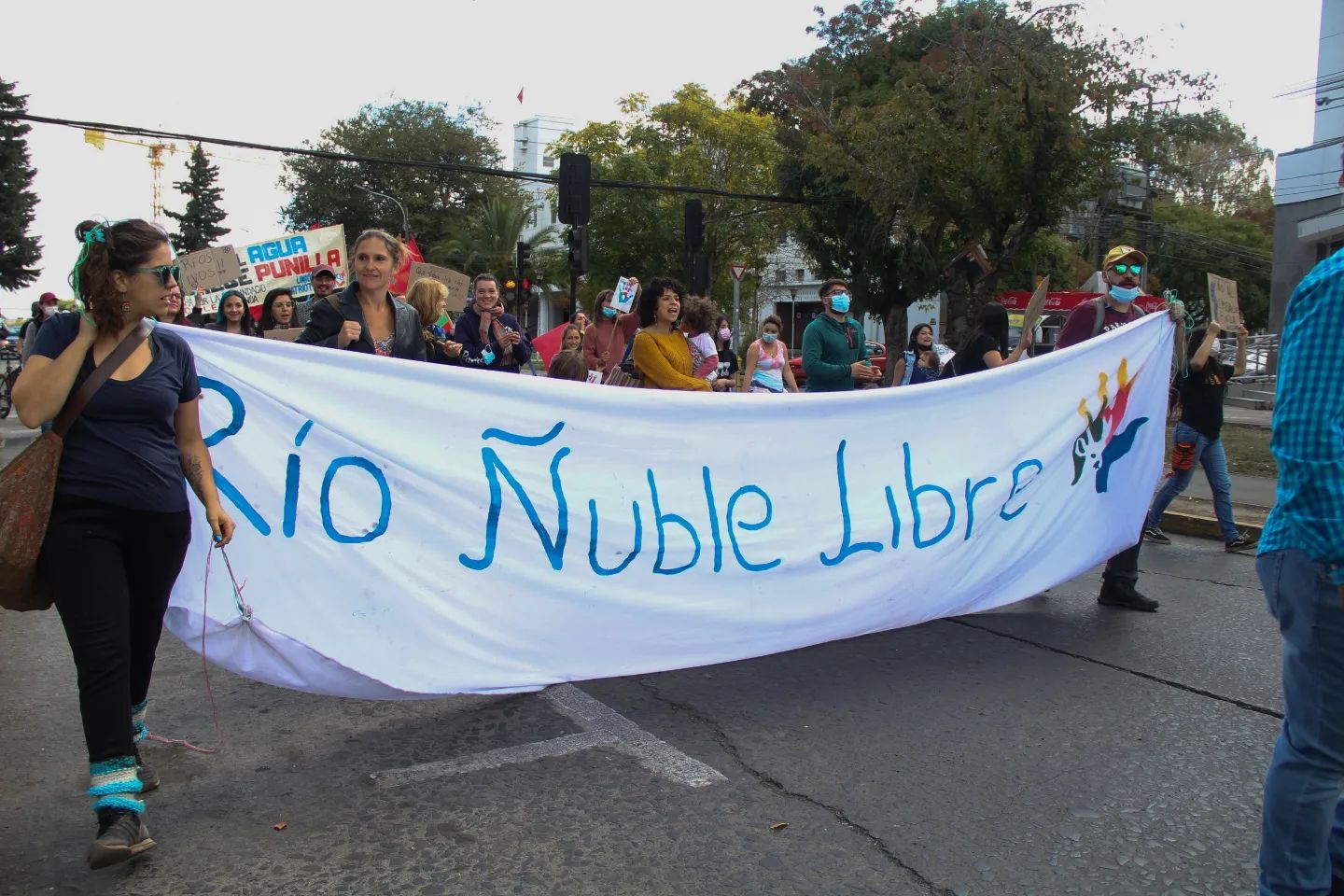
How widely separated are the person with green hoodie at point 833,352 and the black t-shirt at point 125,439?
5.78 m

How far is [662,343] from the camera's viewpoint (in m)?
5.92

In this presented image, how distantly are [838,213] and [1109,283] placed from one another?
24.3 meters

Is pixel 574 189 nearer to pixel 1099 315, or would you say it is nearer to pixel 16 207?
pixel 1099 315

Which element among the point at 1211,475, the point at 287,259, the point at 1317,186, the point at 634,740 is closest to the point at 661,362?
the point at 634,740

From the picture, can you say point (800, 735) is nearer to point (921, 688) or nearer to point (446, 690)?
point (921, 688)

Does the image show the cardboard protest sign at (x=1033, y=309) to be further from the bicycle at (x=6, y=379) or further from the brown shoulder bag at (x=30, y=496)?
the bicycle at (x=6, y=379)

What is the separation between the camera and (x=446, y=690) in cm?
346

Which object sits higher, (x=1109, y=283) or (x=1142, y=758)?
(x=1109, y=283)

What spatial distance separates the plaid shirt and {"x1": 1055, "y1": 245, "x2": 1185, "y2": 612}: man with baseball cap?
350 centimetres

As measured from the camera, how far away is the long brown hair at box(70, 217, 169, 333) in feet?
8.88

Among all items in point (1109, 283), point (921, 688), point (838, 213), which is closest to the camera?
point (921, 688)

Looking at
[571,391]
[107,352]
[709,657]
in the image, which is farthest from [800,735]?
[107,352]

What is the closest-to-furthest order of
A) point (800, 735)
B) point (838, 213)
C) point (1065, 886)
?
point (1065, 886) < point (800, 735) < point (838, 213)

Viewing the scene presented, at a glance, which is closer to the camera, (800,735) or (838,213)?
(800,735)
